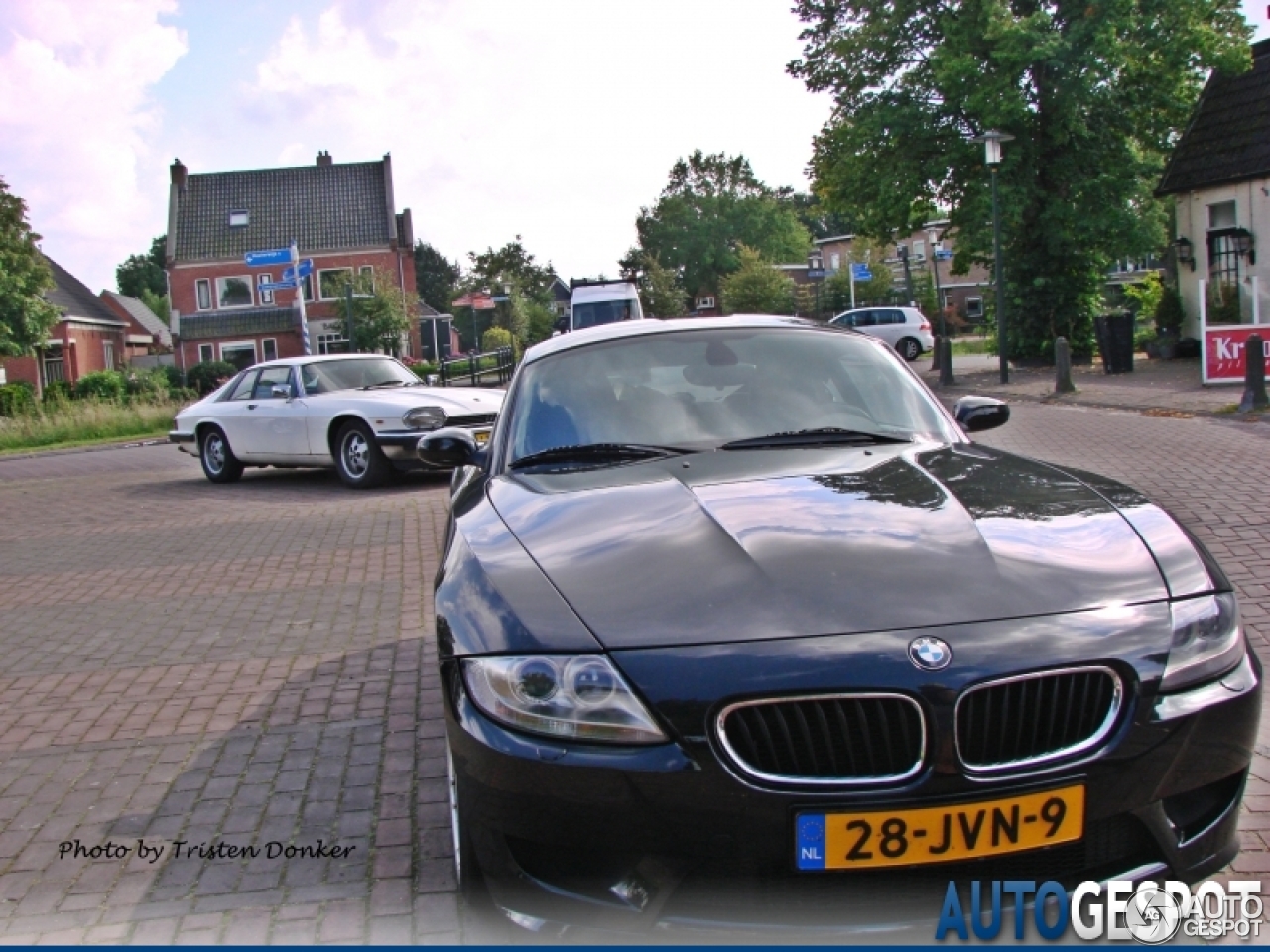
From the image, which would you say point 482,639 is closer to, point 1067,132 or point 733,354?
point 733,354

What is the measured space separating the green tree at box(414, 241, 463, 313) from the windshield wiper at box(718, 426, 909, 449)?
11223cm

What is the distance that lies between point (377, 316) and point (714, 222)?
193 ft

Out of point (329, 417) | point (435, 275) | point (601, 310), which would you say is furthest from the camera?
point (435, 275)

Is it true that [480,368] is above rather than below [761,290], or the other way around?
below

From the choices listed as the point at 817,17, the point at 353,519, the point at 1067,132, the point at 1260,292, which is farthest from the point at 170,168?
the point at 353,519

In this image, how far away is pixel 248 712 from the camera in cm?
486

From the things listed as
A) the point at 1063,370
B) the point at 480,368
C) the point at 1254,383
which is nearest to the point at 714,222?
the point at 480,368

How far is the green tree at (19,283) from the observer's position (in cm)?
3931

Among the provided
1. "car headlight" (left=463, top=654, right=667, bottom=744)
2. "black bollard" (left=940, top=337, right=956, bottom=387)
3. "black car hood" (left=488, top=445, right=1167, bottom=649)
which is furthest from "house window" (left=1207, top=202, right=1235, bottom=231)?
"car headlight" (left=463, top=654, right=667, bottom=744)

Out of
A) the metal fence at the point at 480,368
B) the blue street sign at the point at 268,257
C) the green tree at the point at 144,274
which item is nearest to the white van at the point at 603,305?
the metal fence at the point at 480,368

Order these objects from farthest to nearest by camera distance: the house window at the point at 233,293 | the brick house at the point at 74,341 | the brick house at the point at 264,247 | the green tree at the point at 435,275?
1. the green tree at the point at 435,275
2. the house window at the point at 233,293
3. the brick house at the point at 264,247
4. the brick house at the point at 74,341

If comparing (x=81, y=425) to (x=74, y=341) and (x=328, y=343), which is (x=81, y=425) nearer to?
(x=328, y=343)

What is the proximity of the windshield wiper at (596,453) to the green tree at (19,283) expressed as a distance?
135ft

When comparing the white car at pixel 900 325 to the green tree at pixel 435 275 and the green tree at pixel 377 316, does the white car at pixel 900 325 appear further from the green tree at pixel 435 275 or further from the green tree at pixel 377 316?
the green tree at pixel 435 275
